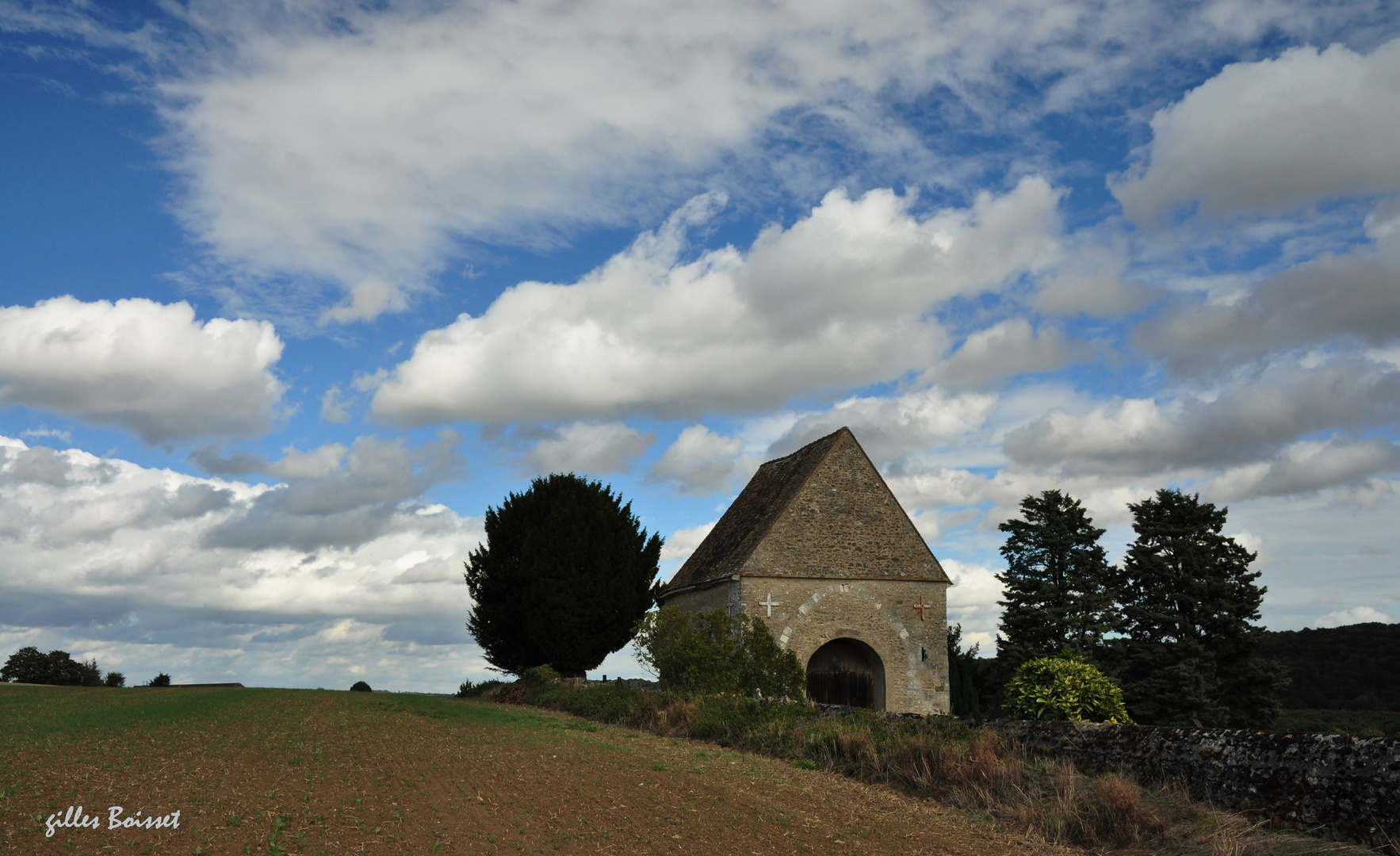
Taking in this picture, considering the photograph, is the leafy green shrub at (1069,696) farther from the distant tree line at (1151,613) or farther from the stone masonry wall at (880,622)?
the distant tree line at (1151,613)

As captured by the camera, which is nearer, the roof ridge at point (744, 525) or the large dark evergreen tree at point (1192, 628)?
the roof ridge at point (744, 525)

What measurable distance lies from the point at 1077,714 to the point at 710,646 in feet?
28.6

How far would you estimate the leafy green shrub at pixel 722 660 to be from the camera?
19.3 m

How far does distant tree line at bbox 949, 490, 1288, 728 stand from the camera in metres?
31.9

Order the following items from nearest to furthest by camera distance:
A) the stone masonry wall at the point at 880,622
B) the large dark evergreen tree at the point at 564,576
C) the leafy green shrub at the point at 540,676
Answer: the stone masonry wall at the point at 880,622
the leafy green shrub at the point at 540,676
the large dark evergreen tree at the point at 564,576

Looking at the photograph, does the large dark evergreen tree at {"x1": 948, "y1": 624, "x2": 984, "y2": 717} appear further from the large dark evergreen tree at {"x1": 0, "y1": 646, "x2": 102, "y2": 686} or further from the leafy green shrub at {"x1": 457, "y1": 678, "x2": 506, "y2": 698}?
the large dark evergreen tree at {"x1": 0, "y1": 646, "x2": 102, "y2": 686}

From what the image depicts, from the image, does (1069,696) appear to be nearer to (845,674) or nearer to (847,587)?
(847,587)

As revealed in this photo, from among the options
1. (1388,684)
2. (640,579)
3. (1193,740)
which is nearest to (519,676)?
(640,579)

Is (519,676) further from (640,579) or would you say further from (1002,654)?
(1002,654)

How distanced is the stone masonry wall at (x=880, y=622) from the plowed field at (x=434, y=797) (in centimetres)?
865

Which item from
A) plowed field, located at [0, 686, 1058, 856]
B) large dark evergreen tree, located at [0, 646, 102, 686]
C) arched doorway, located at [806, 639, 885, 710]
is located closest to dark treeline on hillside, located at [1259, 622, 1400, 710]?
arched doorway, located at [806, 639, 885, 710]

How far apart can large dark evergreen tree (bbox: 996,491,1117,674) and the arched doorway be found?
37.8 ft
